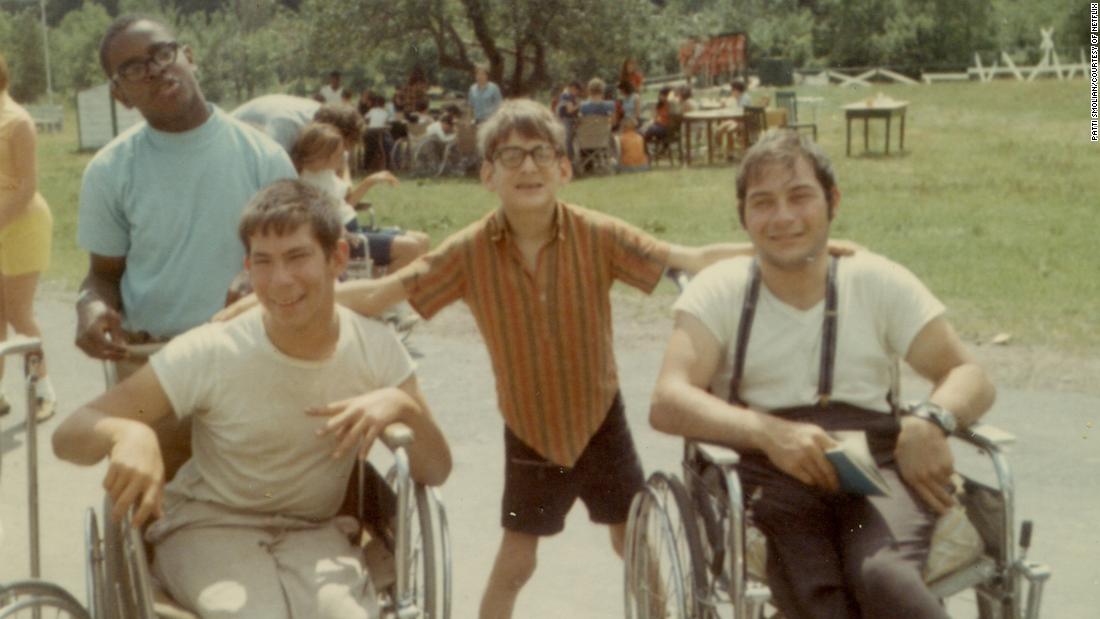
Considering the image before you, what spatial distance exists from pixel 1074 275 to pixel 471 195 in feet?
33.6

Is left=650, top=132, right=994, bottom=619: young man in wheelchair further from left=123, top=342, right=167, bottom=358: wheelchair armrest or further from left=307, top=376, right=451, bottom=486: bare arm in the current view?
left=123, top=342, right=167, bottom=358: wheelchair armrest

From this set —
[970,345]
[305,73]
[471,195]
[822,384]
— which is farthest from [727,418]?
[305,73]

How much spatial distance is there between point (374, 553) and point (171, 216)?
1.28m

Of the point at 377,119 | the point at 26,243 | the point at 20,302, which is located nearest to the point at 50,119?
the point at 377,119

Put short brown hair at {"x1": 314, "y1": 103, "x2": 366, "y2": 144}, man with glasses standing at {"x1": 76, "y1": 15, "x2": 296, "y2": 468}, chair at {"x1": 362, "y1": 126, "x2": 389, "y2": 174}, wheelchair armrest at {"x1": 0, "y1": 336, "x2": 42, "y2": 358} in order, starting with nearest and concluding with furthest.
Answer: wheelchair armrest at {"x1": 0, "y1": 336, "x2": 42, "y2": 358}, man with glasses standing at {"x1": 76, "y1": 15, "x2": 296, "y2": 468}, short brown hair at {"x1": 314, "y1": 103, "x2": 366, "y2": 144}, chair at {"x1": 362, "y1": 126, "x2": 389, "y2": 174}

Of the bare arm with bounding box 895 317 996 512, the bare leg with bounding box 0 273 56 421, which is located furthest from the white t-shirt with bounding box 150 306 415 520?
the bare leg with bounding box 0 273 56 421

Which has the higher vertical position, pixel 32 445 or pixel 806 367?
pixel 806 367

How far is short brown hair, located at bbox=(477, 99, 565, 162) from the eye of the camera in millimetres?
3990

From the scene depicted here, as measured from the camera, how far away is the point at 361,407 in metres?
3.39

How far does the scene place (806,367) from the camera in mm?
3816

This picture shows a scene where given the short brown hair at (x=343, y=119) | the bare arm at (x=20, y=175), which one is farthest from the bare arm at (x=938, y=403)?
the short brown hair at (x=343, y=119)

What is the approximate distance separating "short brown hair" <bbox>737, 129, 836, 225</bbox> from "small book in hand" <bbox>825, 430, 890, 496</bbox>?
65 cm

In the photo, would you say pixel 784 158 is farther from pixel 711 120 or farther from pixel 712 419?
pixel 711 120

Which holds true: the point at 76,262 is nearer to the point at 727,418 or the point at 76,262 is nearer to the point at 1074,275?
the point at 1074,275
